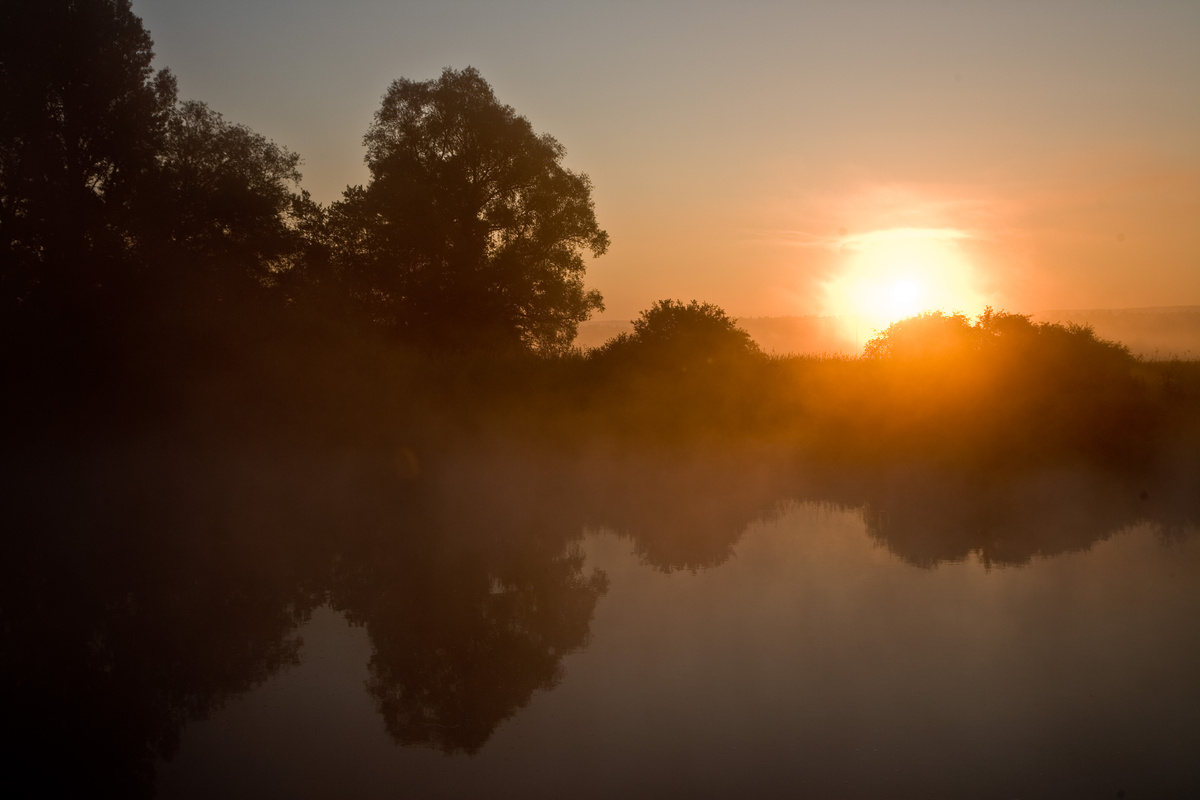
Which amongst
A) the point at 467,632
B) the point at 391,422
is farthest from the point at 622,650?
the point at 391,422

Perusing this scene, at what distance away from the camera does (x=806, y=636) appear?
794 centimetres

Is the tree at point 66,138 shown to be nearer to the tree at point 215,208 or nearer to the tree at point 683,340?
the tree at point 215,208

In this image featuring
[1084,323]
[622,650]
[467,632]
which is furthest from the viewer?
[1084,323]

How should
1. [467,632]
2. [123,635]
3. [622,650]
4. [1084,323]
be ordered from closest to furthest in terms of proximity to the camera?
[622,650] → [467,632] → [123,635] → [1084,323]

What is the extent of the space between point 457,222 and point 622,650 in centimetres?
2162

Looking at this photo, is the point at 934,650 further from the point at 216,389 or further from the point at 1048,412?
the point at 216,389

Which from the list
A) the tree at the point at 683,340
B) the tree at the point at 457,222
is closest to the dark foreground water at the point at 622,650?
the tree at the point at 683,340

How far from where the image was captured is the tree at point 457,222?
26.9 m

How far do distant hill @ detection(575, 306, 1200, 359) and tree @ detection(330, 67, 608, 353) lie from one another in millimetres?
2968

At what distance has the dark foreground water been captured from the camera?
573 centimetres

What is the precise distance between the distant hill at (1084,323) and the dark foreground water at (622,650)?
32.2ft

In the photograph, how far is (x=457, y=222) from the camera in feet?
89.3

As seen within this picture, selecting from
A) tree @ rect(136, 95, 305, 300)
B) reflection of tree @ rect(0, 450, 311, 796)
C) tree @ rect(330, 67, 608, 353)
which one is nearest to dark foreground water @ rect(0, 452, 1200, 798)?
reflection of tree @ rect(0, 450, 311, 796)

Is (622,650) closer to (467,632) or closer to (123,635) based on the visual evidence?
(467,632)
